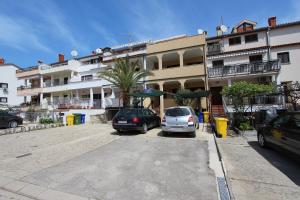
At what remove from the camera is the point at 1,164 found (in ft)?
21.6

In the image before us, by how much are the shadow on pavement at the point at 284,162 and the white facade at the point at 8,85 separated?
44618mm

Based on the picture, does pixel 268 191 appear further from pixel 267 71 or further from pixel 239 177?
pixel 267 71

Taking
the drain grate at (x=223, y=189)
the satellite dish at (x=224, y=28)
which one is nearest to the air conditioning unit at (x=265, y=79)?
the satellite dish at (x=224, y=28)

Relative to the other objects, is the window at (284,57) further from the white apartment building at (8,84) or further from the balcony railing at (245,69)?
the white apartment building at (8,84)

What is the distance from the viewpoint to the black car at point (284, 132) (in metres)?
6.00

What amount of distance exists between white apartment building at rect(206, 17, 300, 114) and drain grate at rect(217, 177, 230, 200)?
1780 centimetres

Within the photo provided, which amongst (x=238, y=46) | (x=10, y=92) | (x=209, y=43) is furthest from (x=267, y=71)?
(x=10, y=92)

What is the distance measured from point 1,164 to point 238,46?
26062mm

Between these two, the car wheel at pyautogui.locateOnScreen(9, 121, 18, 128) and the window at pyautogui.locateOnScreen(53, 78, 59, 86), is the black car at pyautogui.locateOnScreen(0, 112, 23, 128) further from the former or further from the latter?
the window at pyautogui.locateOnScreen(53, 78, 59, 86)

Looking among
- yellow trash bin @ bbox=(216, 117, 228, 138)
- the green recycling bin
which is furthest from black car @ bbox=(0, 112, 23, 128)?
yellow trash bin @ bbox=(216, 117, 228, 138)

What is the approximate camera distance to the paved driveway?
4469 millimetres

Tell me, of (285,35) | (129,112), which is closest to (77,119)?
(129,112)

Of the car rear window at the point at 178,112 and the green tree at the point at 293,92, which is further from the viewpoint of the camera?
the green tree at the point at 293,92

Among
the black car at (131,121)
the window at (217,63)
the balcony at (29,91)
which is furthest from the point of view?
the balcony at (29,91)
